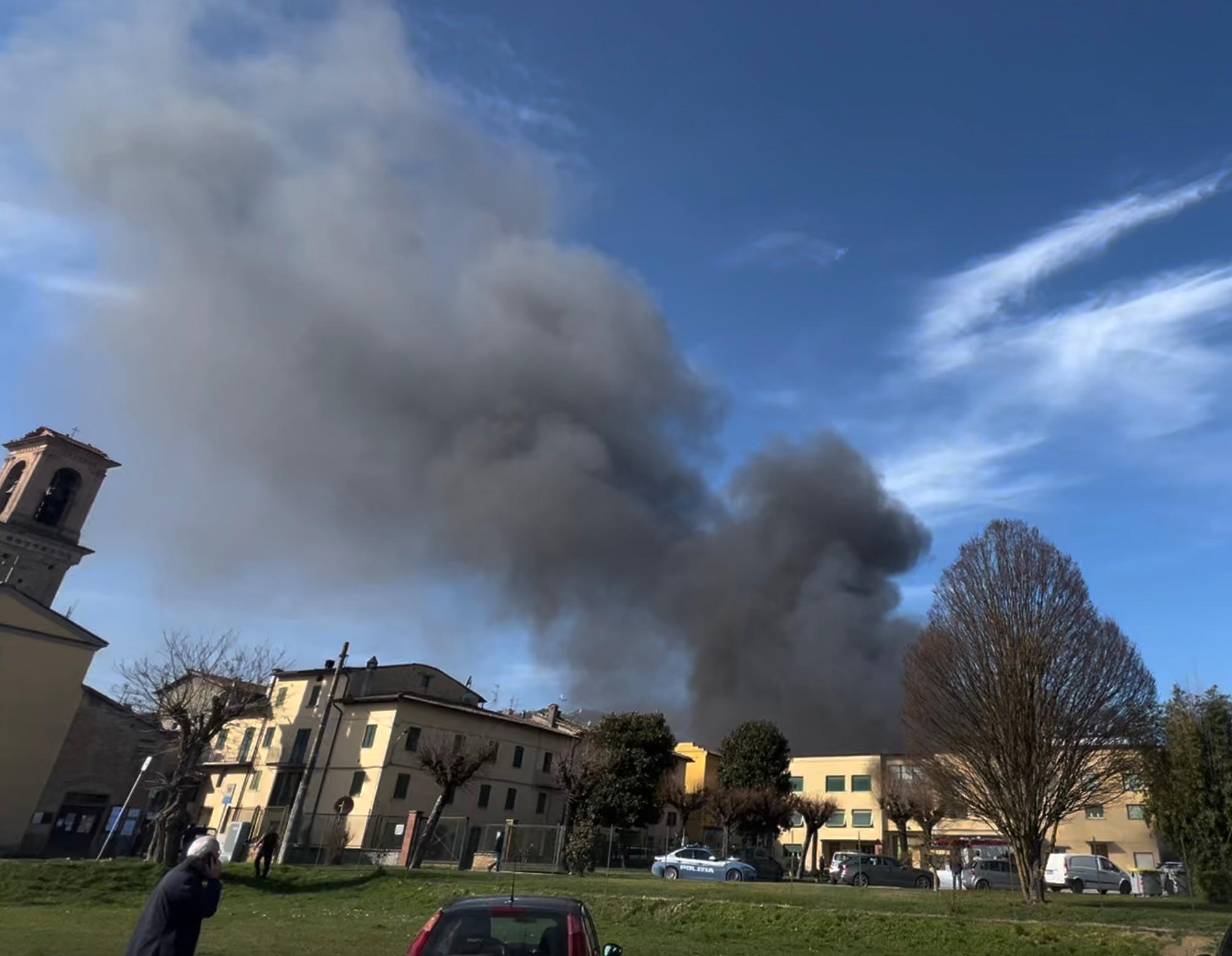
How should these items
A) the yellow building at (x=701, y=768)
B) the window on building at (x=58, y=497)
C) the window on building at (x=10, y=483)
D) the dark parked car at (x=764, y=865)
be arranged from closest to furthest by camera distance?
the dark parked car at (x=764, y=865) → the window on building at (x=10, y=483) → the window on building at (x=58, y=497) → the yellow building at (x=701, y=768)

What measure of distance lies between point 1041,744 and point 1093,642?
3917mm

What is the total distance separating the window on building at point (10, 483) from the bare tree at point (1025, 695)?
177ft

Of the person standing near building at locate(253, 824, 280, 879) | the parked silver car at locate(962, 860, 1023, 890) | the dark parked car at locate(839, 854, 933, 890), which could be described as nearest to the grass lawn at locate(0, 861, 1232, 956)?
the person standing near building at locate(253, 824, 280, 879)

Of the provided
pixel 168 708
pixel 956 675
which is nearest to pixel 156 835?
pixel 168 708

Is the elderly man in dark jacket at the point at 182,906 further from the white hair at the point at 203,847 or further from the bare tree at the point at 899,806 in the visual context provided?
the bare tree at the point at 899,806

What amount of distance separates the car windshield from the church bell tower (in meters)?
54.1

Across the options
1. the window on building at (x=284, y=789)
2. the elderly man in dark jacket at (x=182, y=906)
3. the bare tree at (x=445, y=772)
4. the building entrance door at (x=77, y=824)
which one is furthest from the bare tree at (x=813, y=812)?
the elderly man in dark jacket at (x=182, y=906)

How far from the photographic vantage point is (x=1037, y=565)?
88.9 feet

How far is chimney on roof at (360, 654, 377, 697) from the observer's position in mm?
48156

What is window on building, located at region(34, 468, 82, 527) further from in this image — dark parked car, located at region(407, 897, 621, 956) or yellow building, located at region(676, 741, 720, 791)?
dark parked car, located at region(407, 897, 621, 956)

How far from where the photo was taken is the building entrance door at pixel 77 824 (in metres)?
39.1

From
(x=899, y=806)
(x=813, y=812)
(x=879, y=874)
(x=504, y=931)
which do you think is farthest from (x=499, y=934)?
(x=813, y=812)

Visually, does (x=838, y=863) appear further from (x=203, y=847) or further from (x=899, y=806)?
(x=203, y=847)

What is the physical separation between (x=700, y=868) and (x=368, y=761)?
20.1 m
